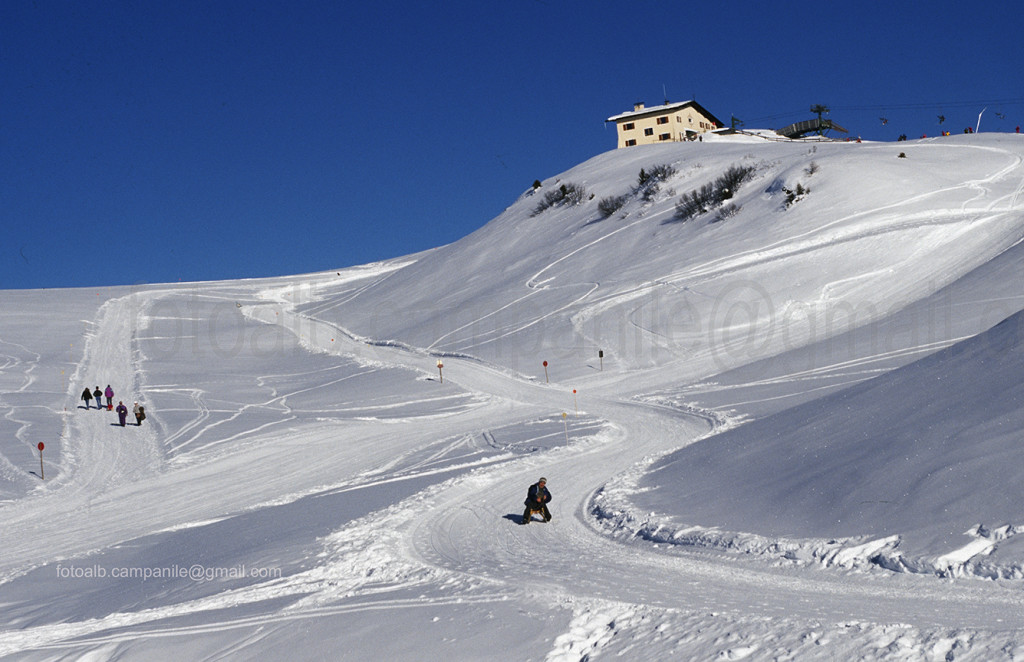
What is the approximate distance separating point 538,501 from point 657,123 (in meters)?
80.1

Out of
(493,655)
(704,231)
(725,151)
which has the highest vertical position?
(725,151)

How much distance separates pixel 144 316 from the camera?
63188mm

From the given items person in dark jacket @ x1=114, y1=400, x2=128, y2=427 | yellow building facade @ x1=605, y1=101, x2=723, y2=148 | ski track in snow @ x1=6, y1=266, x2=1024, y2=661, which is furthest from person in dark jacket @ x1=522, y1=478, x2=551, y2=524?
yellow building facade @ x1=605, y1=101, x2=723, y2=148

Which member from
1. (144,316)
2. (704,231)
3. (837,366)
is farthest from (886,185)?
(144,316)

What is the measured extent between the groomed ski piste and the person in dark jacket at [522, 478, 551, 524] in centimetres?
21

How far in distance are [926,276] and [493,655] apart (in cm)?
3437

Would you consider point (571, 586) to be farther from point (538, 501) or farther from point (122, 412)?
point (122, 412)

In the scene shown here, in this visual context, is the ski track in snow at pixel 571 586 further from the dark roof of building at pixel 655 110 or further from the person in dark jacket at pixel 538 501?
the dark roof of building at pixel 655 110

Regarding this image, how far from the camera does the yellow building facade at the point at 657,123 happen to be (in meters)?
88.0

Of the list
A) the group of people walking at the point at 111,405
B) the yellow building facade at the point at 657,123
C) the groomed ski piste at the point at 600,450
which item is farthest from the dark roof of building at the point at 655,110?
the group of people walking at the point at 111,405

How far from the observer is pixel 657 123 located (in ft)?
292

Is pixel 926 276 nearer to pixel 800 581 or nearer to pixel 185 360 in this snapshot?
pixel 800 581

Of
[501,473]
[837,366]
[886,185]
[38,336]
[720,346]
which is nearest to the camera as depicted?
[501,473]

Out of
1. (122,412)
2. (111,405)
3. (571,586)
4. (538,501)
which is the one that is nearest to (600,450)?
(538,501)
